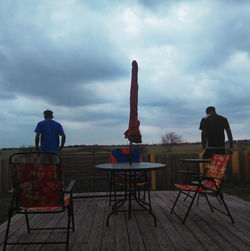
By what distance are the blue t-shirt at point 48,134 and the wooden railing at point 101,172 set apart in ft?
9.00

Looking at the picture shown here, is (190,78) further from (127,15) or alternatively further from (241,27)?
(127,15)

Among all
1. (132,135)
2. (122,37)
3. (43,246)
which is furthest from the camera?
(122,37)

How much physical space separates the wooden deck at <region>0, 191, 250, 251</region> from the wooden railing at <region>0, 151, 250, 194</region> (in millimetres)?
3006

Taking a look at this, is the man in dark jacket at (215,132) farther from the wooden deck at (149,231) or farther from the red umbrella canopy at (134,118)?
the red umbrella canopy at (134,118)

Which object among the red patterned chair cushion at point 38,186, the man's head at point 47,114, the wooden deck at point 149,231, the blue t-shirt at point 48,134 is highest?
the man's head at point 47,114

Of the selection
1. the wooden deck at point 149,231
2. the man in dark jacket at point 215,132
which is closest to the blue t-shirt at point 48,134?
the wooden deck at point 149,231

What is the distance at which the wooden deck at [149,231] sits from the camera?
1.98 meters

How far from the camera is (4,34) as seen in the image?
5984 mm

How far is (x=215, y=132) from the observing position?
13.6 ft

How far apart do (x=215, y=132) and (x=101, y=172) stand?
370cm

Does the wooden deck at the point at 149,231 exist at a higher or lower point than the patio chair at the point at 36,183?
lower

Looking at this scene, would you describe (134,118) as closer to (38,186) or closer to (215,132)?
(38,186)

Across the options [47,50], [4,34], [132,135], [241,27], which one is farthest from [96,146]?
[241,27]

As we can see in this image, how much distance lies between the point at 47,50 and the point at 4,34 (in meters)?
1.40
